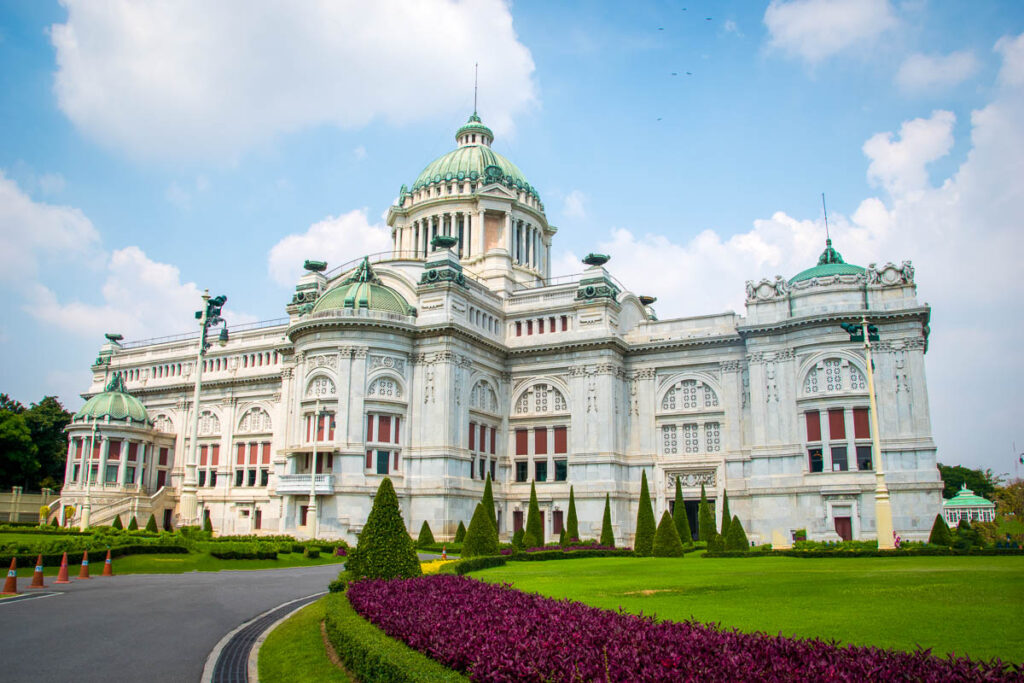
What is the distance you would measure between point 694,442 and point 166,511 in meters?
47.5

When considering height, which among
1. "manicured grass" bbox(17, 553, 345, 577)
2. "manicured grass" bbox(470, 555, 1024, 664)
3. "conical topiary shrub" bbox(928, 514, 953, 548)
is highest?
"conical topiary shrub" bbox(928, 514, 953, 548)

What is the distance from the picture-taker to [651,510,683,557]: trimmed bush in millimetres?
39469

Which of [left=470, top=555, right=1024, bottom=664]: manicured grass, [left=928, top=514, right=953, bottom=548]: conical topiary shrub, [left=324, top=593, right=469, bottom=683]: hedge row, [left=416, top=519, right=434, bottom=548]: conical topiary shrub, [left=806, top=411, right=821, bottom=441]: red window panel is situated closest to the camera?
[left=324, top=593, right=469, bottom=683]: hedge row

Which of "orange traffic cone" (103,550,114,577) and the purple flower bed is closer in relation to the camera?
the purple flower bed

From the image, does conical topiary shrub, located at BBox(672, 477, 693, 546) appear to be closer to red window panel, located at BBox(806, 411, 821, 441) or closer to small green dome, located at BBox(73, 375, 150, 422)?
red window panel, located at BBox(806, 411, 821, 441)

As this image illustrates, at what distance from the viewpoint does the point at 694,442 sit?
5775 cm

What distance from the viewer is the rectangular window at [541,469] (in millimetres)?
60562

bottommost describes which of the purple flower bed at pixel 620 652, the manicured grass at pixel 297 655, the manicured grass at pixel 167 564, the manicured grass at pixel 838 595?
the manicured grass at pixel 297 655

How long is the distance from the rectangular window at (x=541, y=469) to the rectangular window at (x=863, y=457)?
2225 cm

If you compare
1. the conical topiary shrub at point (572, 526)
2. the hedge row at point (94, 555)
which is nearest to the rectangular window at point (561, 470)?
the conical topiary shrub at point (572, 526)

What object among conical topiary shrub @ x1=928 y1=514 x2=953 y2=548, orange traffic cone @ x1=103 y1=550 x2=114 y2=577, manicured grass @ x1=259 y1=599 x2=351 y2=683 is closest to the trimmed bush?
conical topiary shrub @ x1=928 y1=514 x2=953 y2=548

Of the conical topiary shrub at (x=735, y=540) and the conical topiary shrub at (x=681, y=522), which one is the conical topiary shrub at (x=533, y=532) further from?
the conical topiary shrub at (x=735, y=540)

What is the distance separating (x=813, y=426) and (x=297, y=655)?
4388 cm

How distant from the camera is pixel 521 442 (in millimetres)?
61969
